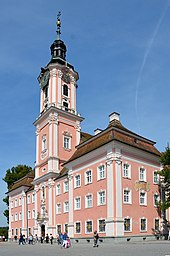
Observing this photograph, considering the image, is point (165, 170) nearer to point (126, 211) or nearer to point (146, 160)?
point (146, 160)

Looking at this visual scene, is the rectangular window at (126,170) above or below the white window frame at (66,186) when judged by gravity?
above

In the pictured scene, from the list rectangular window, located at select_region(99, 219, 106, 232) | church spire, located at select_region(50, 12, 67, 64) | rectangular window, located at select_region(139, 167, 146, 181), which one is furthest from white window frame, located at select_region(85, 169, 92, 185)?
church spire, located at select_region(50, 12, 67, 64)

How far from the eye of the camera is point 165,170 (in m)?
33.7

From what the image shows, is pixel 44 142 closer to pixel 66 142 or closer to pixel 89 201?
pixel 66 142

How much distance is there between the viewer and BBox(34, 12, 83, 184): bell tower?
46.8m

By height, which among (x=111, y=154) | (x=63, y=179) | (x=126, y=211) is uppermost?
(x=111, y=154)

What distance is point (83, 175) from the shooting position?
3631cm

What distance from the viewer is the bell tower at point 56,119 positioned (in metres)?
46.8

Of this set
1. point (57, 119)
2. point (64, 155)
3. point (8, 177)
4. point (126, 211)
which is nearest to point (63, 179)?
point (64, 155)

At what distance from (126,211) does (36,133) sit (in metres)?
24.2

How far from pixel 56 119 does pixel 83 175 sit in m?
13.4

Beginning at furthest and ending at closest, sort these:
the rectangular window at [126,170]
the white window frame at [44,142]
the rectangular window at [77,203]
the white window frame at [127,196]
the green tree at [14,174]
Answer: the green tree at [14,174], the white window frame at [44,142], the rectangular window at [77,203], the rectangular window at [126,170], the white window frame at [127,196]

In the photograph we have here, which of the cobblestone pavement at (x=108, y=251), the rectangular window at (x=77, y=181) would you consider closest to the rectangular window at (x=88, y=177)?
the rectangular window at (x=77, y=181)

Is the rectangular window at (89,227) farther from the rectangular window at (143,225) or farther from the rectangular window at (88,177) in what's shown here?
the rectangular window at (143,225)
